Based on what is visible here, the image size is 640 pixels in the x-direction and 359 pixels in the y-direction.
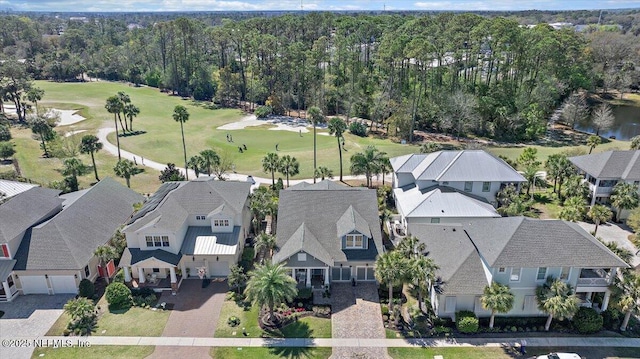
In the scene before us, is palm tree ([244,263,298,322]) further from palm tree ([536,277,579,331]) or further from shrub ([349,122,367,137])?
shrub ([349,122,367,137])

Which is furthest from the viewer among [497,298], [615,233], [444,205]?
[615,233]

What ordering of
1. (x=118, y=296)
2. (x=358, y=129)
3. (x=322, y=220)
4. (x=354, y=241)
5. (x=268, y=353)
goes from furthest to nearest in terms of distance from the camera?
(x=358, y=129), (x=322, y=220), (x=354, y=241), (x=118, y=296), (x=268, y=353)

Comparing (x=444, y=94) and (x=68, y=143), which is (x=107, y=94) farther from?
(x=444, y=94)

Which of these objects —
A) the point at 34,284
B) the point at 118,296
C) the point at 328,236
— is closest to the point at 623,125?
the point at 328,236

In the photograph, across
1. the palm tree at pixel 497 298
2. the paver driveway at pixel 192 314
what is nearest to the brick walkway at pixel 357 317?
the palm tree at pixel 497 298

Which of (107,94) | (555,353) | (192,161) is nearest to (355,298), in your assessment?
(555,353)

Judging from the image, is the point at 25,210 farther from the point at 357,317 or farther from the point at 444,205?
the point at 444,205

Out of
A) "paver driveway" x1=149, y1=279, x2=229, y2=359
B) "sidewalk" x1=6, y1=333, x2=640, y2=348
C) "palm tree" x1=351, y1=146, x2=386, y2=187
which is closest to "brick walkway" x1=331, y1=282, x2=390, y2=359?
"sidewalk" x1=6, y1=333, x2=640, y2=348

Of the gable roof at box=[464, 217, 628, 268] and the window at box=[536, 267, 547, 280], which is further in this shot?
the window at box=[536, 267, 547, 280]
